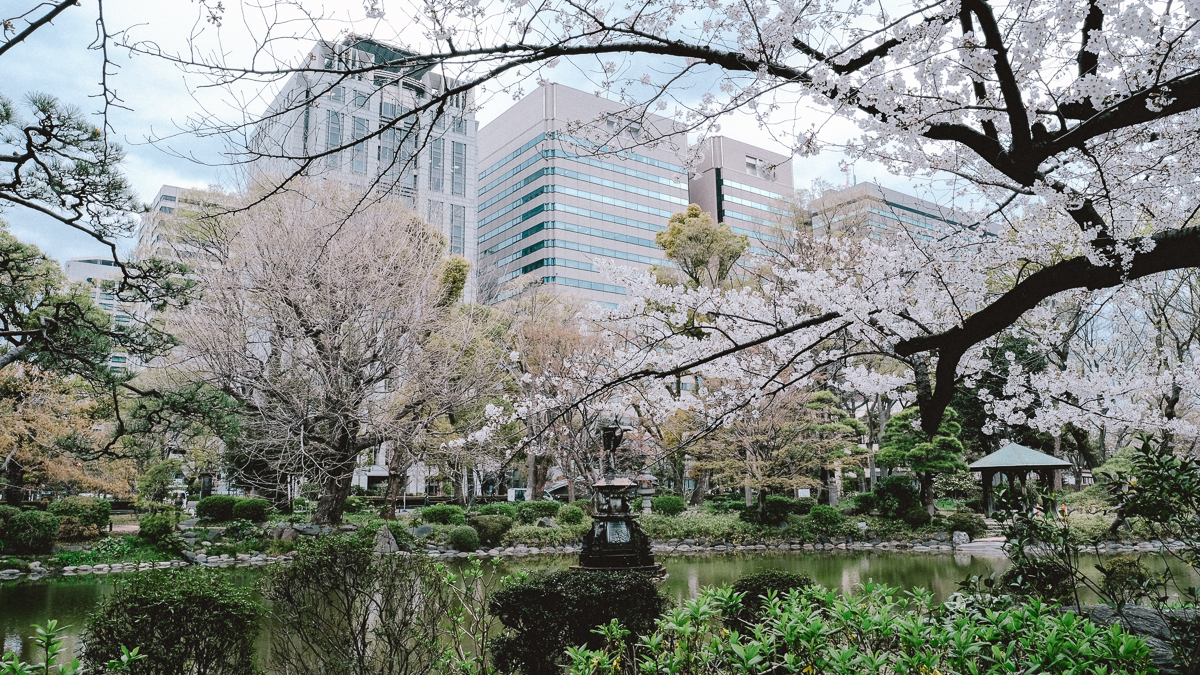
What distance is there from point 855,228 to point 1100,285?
18.2m

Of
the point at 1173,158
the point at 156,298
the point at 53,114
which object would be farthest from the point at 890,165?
the point at 156,298

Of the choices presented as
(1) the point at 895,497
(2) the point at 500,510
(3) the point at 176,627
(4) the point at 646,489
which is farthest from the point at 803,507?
(3) the point at 176,627

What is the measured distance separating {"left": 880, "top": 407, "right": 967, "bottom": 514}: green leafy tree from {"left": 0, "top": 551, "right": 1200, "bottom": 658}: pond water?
366 centimetres

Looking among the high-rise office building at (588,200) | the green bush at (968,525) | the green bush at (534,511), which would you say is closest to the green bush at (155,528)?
the green bush at (534,511)

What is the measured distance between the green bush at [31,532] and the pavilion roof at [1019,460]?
19967mm

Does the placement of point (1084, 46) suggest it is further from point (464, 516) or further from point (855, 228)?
point (855, 228)

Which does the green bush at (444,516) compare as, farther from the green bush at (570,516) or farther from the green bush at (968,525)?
the green bush at (968,525)

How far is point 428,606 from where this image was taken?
3822mm

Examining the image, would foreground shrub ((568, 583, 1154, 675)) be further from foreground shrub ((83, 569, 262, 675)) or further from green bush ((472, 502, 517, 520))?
green bush ((472, 502, 517, 520))

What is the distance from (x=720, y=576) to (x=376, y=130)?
9.82m

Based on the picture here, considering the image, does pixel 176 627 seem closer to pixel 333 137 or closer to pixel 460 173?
pixel 333 137

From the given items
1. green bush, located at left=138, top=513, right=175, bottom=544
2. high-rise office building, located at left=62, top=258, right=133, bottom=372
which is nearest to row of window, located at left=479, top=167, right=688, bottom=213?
high-rise office building, located at left=62, top=258, right=133, bottom=372

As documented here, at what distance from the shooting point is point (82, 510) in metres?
13.7

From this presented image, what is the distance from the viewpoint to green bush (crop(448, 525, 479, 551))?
14.4 metres
